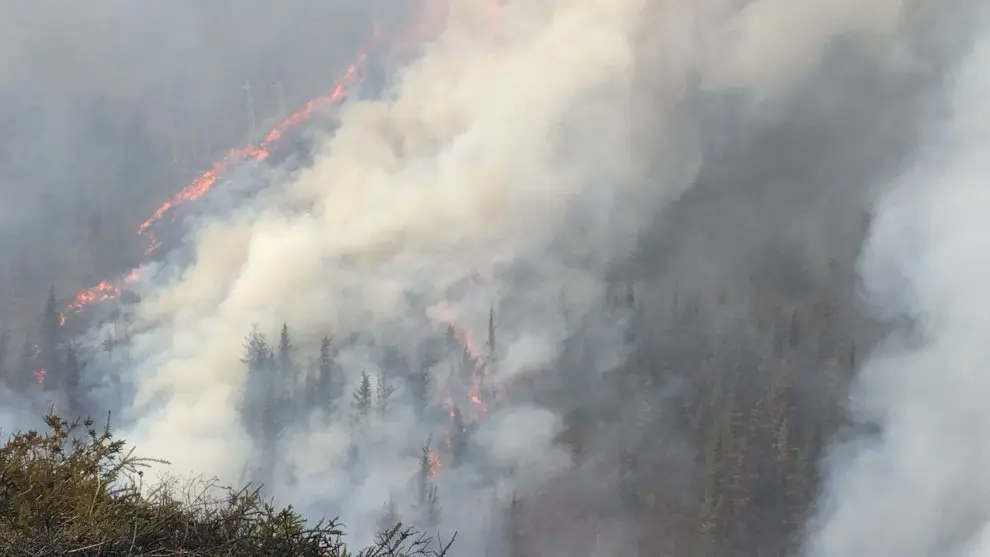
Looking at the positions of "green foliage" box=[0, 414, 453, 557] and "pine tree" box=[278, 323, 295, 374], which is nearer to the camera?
"green foliage" box=[0, 414, 453, 557]

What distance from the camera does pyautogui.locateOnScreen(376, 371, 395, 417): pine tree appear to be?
101625 mm

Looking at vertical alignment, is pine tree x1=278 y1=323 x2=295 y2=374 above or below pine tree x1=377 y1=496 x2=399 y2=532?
above

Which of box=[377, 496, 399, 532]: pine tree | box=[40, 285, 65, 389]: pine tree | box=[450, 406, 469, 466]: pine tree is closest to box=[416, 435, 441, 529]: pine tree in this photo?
box=[377, 496, 399, 532]: pine tree

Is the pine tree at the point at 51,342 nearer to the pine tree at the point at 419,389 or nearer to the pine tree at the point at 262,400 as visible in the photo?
the pine tree at the point at 262,400

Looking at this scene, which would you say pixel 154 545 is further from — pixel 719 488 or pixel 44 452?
pixel 719 488

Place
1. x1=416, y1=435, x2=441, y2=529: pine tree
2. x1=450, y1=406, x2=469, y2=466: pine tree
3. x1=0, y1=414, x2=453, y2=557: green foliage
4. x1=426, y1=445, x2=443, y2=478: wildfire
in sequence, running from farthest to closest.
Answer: x1=450, y1=406, x2=469, y2=466: pine tree < x1=426, y1=445, x2=443, y2=478: wildfire < x1=416, y1=435, x2=441, y2=529: pine tree < x1=0, y1=414, x2=453, y2=557: green foliage

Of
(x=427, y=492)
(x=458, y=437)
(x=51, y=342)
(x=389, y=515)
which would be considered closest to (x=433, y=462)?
(x=427, y=492)

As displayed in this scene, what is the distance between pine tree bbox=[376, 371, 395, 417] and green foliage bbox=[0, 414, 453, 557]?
3782 inches

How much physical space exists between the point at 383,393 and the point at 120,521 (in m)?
98.3

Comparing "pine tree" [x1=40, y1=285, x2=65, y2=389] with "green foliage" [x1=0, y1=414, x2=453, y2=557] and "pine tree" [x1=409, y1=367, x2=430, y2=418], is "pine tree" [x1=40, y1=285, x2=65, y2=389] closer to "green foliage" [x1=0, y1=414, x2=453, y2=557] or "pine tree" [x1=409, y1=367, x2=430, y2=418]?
"pine tree" [x1=409, y1=367, x2=430, y2=418]

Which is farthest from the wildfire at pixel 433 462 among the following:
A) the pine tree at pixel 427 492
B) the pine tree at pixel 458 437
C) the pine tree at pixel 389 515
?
the pine tree at pixel 389 515

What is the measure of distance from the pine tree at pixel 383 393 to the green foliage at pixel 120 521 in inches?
3782

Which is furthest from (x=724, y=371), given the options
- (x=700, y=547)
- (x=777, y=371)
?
(x=700, y=547)

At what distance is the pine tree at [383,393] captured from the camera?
101625mm
